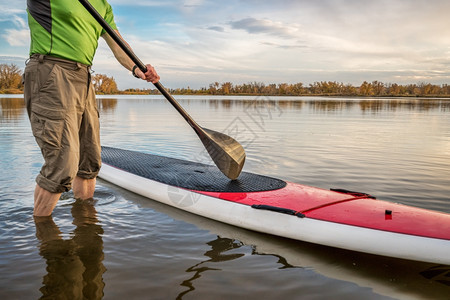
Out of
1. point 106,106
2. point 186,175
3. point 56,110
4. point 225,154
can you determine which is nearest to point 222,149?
point 225,154

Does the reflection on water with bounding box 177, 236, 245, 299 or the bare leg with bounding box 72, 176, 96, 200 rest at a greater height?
the bare leg with bounding box 72, 176, 96, 200

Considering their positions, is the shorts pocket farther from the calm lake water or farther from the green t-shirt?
the calm lake water

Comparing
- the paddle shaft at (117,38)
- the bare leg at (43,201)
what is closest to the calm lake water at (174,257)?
the bare leg at (43,201)

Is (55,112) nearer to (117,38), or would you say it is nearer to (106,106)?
(117,38)

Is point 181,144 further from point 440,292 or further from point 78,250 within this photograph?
point 440,292

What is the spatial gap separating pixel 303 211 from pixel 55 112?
2429 millimetres

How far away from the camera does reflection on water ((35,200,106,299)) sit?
2.51m

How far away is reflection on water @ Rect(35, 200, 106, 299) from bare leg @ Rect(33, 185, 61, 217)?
73 millimetres

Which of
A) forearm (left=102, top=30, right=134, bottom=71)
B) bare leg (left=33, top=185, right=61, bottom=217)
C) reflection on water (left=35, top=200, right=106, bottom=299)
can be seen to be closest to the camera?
reflection on water (left=35, top=200, right=106, bottom=299)

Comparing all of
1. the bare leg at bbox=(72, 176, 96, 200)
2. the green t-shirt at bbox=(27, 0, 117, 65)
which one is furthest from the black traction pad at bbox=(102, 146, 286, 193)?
the green t-shirt at bbox=(27, 0, 117, 65)

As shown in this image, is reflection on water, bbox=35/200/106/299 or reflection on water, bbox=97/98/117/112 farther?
reflection on water, bbox=97/98/117/112

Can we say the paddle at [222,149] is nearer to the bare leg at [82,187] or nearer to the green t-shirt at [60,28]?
the green t-shirt at [60,28]

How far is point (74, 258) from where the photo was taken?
301 cm

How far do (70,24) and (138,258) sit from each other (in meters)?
2.18
